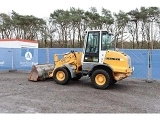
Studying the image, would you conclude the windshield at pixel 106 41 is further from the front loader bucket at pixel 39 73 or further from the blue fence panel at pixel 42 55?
the blue fence panel at pixel 42 55

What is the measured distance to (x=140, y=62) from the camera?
12562mm

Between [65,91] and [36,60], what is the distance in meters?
7.66

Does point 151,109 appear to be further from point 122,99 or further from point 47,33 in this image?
point 47,33

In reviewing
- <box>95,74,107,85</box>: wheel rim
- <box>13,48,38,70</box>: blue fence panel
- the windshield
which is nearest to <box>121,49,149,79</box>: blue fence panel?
the windshield

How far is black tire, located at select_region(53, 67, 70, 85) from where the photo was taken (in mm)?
10678

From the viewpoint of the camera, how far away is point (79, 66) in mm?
10938

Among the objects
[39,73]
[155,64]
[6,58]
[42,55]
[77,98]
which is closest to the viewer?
[77,98]

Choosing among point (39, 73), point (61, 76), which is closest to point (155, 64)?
point (61, 76)

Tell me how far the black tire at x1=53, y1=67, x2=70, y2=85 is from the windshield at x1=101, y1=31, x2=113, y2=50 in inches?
82.5

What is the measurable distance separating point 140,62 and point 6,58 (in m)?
10.1

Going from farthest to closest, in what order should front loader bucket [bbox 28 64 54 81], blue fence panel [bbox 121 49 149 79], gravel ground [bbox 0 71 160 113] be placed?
blue fence panel [bbox 121 49 149 79]
front loader bucket [bbox 28 64 54 81]
gravel ground [bbox 0 71 160 113]

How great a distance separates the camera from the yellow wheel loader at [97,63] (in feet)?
32.0

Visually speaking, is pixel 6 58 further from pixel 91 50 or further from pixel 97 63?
pixel 97 63

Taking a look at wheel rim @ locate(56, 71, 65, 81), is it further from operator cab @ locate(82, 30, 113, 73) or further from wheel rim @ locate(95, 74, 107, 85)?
wheel rim @ locate(95, 74, 107, 85)
